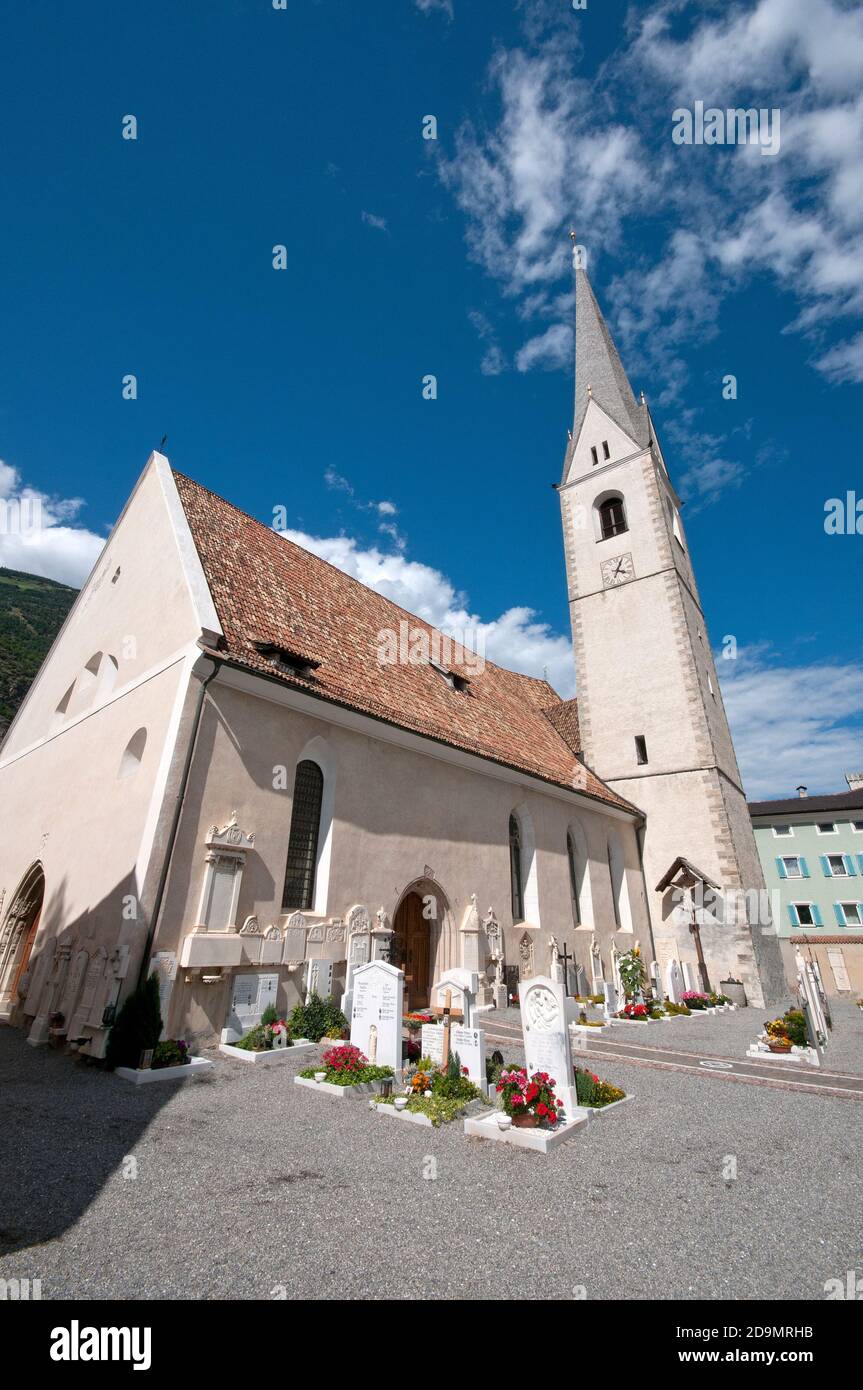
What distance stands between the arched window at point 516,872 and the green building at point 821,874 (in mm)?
23305

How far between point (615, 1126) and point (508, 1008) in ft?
29.9

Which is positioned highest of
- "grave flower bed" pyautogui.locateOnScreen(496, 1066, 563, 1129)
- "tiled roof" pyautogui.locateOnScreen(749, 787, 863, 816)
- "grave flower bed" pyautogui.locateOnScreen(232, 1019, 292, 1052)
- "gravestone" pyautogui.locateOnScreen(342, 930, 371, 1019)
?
"tiled roof" pyautogui.locateOnScreen(749, 787, 863, 816)

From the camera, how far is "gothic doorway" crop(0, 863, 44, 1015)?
13.6 m

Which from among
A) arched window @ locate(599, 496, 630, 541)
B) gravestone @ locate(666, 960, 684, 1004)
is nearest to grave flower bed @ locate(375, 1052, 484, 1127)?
gravestone @ locate(666, 960, 684, 1004)

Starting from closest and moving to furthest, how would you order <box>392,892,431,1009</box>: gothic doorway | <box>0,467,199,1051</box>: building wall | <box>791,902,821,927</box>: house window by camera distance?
1. <box>0,467,199,1051</box>: building wall
2. <box>392,892,431,1009</box>: gothic doorway
3. <box>791,902,821,927</box>: house window

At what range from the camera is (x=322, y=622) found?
15961mm

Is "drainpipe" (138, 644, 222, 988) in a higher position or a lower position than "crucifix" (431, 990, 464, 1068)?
higher

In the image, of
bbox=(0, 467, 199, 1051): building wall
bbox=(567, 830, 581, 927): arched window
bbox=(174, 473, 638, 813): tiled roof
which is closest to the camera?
bbox=(0, 467, 199, 1051): building wall

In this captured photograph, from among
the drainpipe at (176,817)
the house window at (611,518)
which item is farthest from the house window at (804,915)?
the drainpipe at (176,817)

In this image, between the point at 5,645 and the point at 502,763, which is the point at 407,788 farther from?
the point at 5,645

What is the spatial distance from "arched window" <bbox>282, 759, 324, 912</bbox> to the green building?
1237 inches

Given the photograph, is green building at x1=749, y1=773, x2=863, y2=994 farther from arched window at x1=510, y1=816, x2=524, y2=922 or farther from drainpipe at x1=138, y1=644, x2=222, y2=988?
drainpipe at x1=138, y1=644, x2=222, y2=988

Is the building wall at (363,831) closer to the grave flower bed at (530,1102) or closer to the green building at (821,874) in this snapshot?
the grave flower bed at (530,1102)

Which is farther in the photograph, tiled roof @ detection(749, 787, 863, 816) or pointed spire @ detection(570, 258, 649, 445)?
tiled roof @ detection(749, 787, 863, 816)
